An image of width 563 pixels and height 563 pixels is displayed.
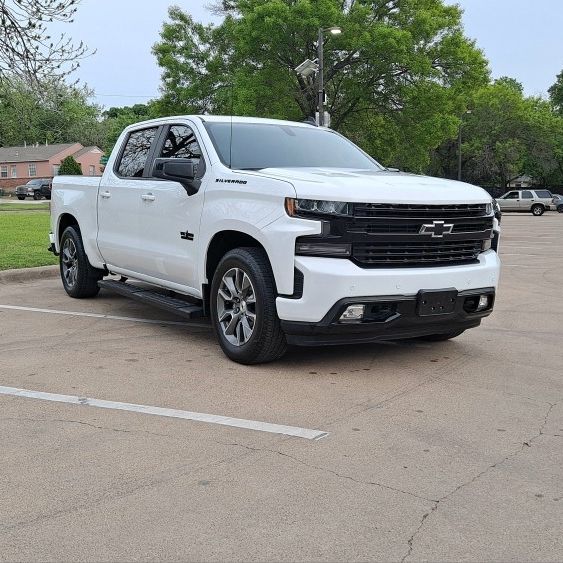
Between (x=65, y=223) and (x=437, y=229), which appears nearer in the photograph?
(x=437, y=229)

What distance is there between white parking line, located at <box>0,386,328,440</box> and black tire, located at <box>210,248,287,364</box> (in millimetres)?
1108

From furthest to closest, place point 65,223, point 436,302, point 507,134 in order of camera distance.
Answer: point 507,134
point 65,223
point 436,302

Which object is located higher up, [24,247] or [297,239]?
[297,239]

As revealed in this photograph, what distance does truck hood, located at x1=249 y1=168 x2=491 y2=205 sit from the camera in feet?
17.1

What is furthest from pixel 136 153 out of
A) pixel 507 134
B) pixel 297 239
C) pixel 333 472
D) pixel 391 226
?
pixel 507 134

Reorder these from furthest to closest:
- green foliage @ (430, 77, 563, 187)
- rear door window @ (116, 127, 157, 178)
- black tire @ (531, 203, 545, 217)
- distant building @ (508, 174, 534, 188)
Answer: distant building @ (508, 174, 534, 188) → green foliage @ (430, 77, 563, 187) → black tire @ (531, 203, 545, 217) → rear door window @ (116, 127, 157, 178)

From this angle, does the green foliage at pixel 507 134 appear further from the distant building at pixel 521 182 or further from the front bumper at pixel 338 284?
the front bumper at pixel 338 284

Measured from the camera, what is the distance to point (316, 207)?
522cm

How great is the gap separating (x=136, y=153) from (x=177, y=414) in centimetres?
388

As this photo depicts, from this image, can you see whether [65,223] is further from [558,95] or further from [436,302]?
[558,95]

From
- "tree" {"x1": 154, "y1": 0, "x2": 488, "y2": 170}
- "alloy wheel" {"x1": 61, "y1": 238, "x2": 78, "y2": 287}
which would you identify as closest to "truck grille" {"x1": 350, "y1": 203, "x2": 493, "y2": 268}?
"alloy wheel" {"x1": 61, "y1": 238, "x2": 78, "y2": 287}

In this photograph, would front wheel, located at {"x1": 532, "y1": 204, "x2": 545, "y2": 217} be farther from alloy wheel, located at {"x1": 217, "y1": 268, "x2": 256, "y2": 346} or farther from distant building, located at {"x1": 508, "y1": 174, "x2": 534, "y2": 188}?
alloy wheel, located at {"x1": 217, "y1": 268, "x2": 256, "y2": 346}

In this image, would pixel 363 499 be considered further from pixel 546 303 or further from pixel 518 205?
pixel 518 205

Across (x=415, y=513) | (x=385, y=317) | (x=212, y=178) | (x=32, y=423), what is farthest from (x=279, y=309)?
(x=415, y=513)
